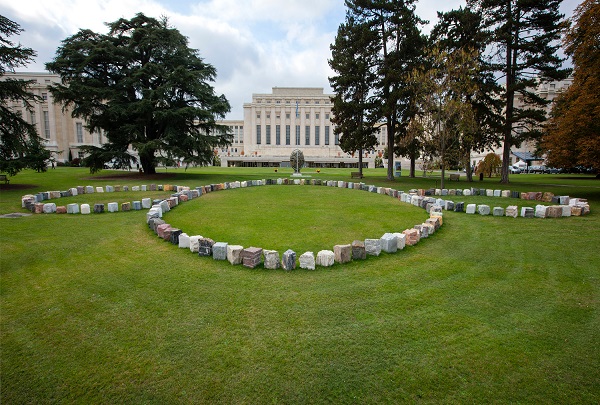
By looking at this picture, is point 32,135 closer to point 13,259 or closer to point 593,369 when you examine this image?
point 13,259

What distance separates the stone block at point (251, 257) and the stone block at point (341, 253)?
54.5 inches

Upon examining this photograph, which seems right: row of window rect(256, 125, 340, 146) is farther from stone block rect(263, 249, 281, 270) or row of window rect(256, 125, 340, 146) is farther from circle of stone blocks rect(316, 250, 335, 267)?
stone block rect(263, 249, 281, 270)

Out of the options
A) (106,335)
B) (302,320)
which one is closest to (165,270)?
(106,335)

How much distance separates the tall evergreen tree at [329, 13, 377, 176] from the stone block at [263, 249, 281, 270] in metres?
20.6

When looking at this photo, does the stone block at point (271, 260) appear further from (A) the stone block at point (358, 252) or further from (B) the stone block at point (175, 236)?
(B) the stone block at point (175, 236)

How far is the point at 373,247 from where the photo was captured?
626 cm

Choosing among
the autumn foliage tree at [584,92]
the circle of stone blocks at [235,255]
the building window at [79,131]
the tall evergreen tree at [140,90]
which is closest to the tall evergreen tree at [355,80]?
the tall evergreen tree at [140,90]

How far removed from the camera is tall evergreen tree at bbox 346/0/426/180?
2222cm

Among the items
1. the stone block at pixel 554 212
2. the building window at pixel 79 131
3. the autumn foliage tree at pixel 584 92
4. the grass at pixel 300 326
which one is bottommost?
the grass at pixel 300 326

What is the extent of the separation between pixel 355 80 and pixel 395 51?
3.36 meters

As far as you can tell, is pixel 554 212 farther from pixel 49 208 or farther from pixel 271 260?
pixel 49 208

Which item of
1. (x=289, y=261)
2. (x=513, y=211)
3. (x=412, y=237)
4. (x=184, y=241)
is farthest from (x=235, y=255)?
(x=513, y=211)

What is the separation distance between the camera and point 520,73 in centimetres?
2183

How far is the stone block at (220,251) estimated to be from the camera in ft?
19.8
